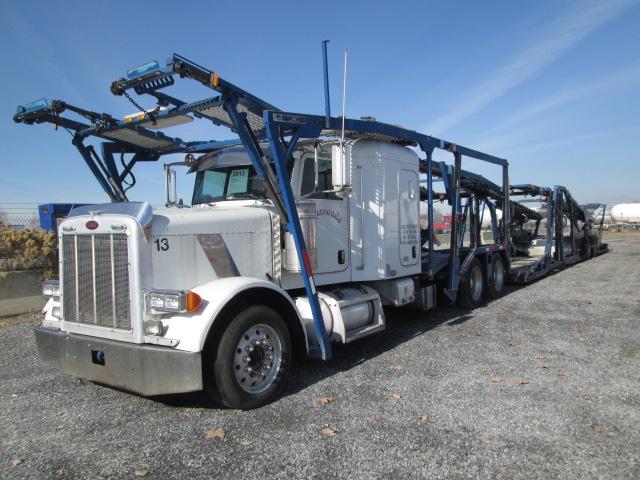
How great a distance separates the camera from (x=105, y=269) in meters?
4.08

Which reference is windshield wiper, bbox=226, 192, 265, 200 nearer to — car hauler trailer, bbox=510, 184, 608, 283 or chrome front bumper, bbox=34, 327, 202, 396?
chrome front bumper, bbox=34, 327, 202, 396

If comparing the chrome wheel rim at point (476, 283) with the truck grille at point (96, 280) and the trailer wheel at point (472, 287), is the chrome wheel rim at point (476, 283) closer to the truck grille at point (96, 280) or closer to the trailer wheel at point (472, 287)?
the trailer wheel at point (472, 287)

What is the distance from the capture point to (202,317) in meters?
3.82

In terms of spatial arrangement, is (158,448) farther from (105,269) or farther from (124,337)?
(105,269)

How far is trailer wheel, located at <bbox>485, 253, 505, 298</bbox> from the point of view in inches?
390

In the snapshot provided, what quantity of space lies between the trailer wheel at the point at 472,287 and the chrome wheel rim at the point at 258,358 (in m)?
5.29

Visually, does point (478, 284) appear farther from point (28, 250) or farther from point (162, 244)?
point (28, 250)

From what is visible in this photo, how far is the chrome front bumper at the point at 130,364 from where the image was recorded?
3.71 meters

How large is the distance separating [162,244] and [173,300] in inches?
23.7

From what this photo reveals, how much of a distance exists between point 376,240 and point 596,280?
889 cm

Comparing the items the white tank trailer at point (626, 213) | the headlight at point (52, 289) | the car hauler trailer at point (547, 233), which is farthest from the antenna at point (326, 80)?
the white tank trailer at point (626, 213)

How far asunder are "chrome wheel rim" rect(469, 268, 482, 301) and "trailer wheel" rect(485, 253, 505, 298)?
1.37ft

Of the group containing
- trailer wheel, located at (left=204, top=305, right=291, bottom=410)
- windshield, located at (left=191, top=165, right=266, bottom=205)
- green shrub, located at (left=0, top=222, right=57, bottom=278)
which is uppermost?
windshield, located at (left=191, top=165, right=266, bottom=205)

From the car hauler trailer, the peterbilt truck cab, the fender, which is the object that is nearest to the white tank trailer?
the car hauler trailer
